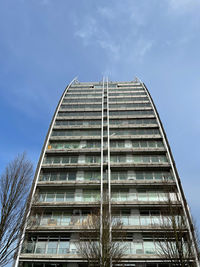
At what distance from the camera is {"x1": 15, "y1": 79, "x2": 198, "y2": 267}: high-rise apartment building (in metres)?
16.8

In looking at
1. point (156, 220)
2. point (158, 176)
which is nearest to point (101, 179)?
point (158, 176)

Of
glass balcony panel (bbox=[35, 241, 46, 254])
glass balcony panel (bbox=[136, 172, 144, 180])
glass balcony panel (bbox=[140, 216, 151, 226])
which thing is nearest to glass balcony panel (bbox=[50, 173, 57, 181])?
glass balcony panel (bbox=[35, 241, 46, 254])

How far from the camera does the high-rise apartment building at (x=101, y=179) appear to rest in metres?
16.8

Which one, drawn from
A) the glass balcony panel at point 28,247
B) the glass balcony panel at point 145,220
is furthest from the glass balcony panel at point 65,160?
the glass balcony panel at point 145,220

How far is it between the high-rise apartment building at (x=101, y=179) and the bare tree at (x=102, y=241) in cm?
140

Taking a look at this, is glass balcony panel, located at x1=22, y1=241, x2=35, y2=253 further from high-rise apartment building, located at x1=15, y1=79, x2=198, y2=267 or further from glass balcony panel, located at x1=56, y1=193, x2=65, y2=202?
glass balcony panel, located at x1=56, y1=193, x2=65, y2=202

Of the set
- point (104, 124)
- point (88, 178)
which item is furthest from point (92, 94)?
point (88, 178)

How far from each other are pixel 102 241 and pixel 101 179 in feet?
24.0

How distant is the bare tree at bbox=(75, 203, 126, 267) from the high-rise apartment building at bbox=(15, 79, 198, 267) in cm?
140

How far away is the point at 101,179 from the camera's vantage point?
817 inches

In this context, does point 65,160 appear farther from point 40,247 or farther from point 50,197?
point 40,247

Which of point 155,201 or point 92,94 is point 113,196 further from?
point 92,94

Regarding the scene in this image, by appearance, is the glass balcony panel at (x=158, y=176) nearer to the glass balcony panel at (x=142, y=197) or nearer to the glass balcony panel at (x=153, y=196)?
the glass balcony panel at (x=153, y=196)

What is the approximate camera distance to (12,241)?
1155cm
